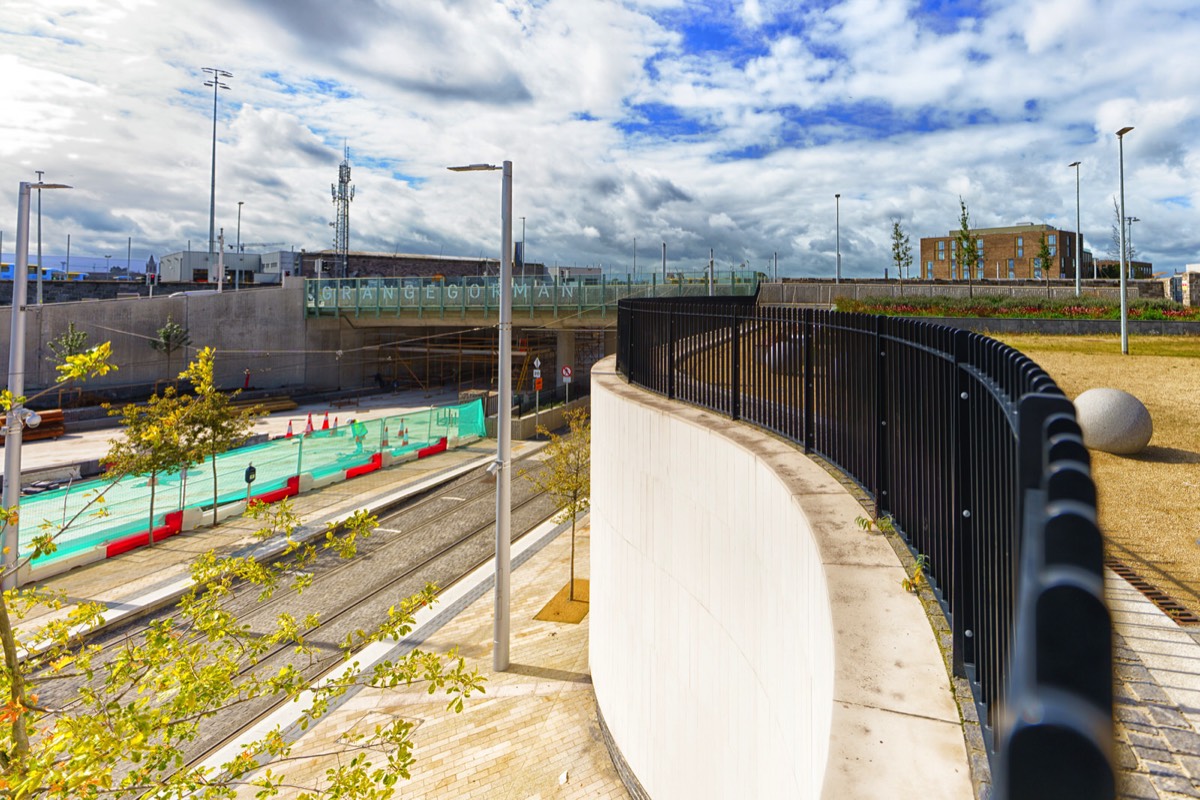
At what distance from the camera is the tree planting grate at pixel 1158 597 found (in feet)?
15.3

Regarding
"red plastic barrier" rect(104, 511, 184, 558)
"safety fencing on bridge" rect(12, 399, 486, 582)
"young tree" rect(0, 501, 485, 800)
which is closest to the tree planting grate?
"young tree" rect(0, 501, 485, 800)

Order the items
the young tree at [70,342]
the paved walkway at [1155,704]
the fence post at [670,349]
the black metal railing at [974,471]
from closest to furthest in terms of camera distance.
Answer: the black metal railing at [974,471], the paved walkway at [1155,704], the fence post at [670,349], the young tree at [70,342]

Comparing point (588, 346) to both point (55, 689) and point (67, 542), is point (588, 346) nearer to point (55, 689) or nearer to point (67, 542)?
point (67, 542)

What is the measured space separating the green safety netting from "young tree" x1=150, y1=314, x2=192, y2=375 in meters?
19.8

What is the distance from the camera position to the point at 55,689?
12109mm

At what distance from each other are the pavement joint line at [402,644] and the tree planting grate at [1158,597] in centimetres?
716

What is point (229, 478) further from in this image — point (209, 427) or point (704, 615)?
point (704, 615)

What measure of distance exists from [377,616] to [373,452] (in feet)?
51.6

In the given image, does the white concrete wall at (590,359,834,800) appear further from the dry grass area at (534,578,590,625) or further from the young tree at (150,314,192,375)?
the young tree at (150,314,192,375)

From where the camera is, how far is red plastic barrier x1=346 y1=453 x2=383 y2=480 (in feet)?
90.5

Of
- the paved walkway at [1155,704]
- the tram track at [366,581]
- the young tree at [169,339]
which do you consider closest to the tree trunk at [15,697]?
the tram track at [366,581]

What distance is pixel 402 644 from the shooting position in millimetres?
14109

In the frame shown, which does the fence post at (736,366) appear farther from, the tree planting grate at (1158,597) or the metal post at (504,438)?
the metal post at (504,438)

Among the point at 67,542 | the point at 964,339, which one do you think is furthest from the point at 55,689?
the point at 964,339
